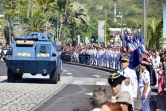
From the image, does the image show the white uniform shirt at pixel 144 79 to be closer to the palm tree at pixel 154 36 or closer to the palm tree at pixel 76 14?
the palm tree at pixel 154 36

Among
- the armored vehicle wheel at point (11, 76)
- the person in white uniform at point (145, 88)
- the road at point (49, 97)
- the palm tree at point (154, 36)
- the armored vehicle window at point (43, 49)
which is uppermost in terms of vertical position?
the palm tree at point (154, 36)

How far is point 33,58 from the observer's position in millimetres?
28453

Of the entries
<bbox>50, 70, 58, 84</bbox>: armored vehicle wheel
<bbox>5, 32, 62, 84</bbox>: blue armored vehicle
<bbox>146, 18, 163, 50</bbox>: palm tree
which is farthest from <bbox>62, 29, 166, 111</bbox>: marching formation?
<bbox>146, 18, 163, 50</bbox>: palm tree

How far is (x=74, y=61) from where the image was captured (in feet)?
196

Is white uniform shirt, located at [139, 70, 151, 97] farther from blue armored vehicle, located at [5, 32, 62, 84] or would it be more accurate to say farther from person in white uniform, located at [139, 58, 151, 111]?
blue armored vehicle, located at [5, 32, 62, 84]

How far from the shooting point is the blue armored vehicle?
28.3m

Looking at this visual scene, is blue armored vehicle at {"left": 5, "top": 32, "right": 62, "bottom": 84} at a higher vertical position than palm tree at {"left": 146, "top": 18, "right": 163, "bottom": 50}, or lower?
lower

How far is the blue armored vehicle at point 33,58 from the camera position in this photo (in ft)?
92.7

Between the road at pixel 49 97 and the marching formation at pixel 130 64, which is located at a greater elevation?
the marching formation at pixel 130 64

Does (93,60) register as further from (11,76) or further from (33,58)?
(33,58)

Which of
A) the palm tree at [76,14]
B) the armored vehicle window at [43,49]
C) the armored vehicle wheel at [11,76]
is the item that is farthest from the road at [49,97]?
the palm tree at [76,14]

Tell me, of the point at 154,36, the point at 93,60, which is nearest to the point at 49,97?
the point at 93,60

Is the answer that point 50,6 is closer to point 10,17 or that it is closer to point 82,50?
point 10,17

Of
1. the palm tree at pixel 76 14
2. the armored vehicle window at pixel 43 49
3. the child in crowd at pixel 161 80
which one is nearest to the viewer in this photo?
the child in crowd at pixel 161 80
